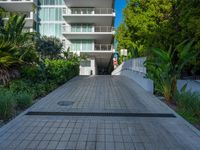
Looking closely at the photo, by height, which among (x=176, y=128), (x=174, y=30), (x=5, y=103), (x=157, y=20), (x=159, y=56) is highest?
(x=157, y=20)

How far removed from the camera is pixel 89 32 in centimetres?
4000

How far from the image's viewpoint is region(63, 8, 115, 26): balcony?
1545 inches

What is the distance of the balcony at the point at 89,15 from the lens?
129 ft

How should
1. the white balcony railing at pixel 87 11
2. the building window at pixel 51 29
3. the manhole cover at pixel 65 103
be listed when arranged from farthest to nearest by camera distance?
1. the building window at pixel 51 29
2. the white balcony railing at pixel 87 11
3. the manhole cover at pixel 65 103

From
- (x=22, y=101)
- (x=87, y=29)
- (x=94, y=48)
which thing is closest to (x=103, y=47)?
(x=94, y=48)

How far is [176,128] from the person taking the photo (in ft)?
21.1

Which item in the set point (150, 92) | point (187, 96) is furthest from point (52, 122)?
point (150, 92)

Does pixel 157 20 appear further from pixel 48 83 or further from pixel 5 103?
pixel 5 103

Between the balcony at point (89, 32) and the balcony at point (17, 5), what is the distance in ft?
25.0

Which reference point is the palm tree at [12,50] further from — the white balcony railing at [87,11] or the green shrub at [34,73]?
the white balcony railing at [87,11]

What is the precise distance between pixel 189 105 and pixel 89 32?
109 feet

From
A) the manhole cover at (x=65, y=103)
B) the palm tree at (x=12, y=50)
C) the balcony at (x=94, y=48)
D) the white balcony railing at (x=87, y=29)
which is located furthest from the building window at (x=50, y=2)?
the manhole cover at (x=65, y=103)

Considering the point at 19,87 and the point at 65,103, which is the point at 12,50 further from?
the point at 65,103

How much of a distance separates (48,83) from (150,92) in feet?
18.9
